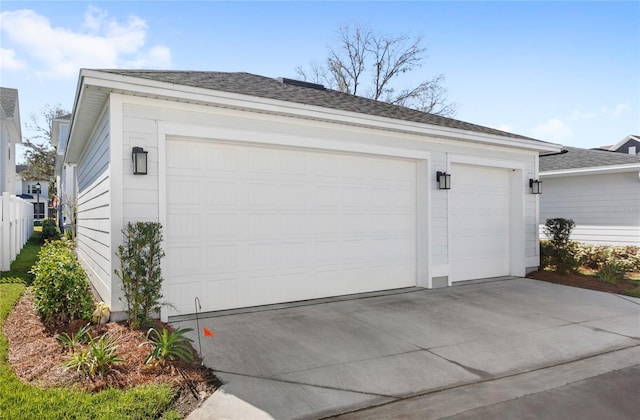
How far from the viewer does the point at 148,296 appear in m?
4.79

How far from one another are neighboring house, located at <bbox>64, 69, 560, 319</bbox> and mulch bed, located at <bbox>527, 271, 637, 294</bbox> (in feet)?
3.68

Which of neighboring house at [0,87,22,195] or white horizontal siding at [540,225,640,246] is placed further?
neighboring house at [0,87,22,195]

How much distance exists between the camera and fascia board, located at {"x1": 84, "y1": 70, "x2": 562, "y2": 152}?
15.9ft

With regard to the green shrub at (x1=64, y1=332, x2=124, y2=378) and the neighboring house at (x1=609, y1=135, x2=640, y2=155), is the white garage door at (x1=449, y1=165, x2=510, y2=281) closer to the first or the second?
the green shrub at (x1=64, y1=332, x2=124, y2=378)

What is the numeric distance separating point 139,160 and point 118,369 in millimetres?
2574

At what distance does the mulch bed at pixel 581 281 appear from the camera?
8133 mm

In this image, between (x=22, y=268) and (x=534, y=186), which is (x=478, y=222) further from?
(x=22, y=268)

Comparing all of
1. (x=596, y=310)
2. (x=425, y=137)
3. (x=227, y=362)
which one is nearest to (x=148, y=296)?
(x=227, y=362)

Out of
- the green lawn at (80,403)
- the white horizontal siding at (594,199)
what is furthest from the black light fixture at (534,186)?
the green lawn at (80,403)

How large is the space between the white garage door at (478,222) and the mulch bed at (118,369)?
6070 mm

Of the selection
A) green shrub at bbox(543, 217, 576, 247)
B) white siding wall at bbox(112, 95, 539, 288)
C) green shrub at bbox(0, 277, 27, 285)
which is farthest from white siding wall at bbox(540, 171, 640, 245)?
green shrub at bbox(0, 277, 27, 285)

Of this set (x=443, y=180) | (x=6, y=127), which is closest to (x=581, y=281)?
(x=443, y=180)

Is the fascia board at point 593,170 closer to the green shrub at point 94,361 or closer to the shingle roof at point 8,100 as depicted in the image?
the green shrub at point 94,361

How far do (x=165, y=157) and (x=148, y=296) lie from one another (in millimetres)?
1844
